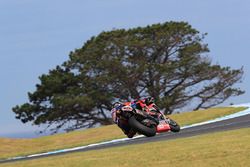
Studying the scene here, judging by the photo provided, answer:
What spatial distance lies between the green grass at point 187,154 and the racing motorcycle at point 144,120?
473 inches

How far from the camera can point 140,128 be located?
23.8 feet

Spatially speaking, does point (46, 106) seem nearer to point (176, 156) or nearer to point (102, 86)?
point (102, 86)

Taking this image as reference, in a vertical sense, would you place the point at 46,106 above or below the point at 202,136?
above

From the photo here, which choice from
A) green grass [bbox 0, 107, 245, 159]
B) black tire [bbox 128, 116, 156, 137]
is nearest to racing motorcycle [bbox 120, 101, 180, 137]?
black tire [bbox 128, 116, 156, 137]

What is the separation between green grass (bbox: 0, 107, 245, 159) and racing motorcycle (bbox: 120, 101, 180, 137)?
106 feet

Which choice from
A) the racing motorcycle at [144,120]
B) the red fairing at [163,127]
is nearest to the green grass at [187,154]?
the red fairing at [163,127]

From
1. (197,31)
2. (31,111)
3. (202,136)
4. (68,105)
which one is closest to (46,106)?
(31,111)

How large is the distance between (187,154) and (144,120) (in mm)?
15873

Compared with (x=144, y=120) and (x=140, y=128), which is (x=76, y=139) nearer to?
(x=144, y=120)

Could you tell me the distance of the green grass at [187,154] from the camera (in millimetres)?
20611

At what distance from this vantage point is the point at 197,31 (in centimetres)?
6588

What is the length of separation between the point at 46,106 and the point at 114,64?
1360cm

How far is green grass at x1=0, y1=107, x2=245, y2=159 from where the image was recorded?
41188mm

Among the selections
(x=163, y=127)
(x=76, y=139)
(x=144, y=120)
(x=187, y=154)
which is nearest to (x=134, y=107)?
(x=144, y=120)
